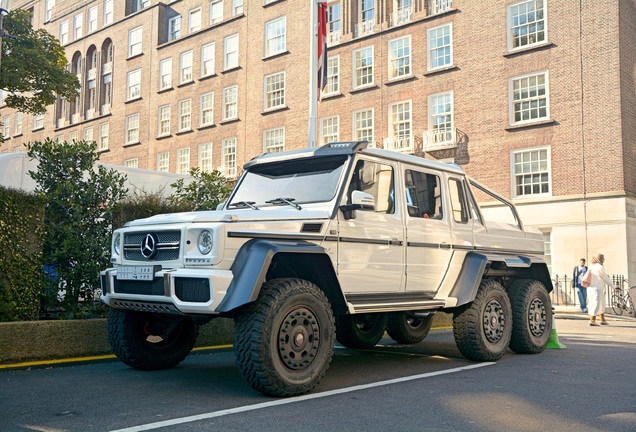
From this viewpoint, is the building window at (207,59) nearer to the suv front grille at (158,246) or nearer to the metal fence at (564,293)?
the metal fence at (564,293)

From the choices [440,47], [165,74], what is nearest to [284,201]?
[440,47]

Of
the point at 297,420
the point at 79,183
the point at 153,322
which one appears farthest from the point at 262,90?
the point at 297,420

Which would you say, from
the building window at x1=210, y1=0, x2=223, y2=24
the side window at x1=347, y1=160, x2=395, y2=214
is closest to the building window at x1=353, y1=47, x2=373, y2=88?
the building window at x1=210, y1=0, x2=223, y2=24

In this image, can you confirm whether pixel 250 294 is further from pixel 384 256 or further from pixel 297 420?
pixel 384 256

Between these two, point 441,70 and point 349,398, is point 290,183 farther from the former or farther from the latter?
point 441,70

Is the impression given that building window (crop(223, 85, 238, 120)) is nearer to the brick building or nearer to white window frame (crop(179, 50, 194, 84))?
the brick building

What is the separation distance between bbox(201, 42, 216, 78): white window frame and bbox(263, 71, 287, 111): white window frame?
489 cm

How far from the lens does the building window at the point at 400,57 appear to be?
29.5 metres

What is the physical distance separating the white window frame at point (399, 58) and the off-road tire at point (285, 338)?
2438 cm

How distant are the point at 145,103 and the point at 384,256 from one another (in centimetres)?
3751

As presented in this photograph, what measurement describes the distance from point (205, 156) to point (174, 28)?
9640mm

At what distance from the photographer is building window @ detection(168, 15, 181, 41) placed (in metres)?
41.1

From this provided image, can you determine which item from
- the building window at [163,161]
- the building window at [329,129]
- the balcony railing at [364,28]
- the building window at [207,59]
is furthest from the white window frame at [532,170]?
the building window at [163,161]

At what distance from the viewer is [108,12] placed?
45.6 meters
